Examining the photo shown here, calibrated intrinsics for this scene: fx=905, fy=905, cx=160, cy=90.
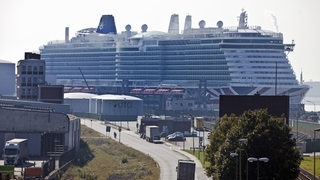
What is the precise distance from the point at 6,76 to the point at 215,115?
44909mm

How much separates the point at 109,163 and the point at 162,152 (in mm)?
14256

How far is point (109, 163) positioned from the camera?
83562 millimetres

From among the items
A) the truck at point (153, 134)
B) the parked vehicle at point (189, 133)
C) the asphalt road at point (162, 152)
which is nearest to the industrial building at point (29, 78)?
the asphalt road at point (162, 152)

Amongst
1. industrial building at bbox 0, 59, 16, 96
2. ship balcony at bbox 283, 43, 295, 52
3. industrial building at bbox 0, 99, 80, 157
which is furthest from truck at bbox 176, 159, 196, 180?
ship balcony at bbox 283, 43, 295, 52

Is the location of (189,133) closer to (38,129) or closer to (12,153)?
(38,129)

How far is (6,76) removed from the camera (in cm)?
18750

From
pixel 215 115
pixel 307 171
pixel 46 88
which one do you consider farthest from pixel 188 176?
pixel 215 115

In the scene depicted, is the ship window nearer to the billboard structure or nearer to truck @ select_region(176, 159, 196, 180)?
truck @ select_region(176, 159, 196, 180)

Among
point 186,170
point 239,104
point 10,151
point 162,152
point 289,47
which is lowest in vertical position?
point 162,152

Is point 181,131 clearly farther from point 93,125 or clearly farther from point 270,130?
point 270,130

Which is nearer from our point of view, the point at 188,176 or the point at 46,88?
the point at 188,176

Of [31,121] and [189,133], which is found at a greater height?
[31,121]

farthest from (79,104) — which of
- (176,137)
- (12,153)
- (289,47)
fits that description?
(12,153)

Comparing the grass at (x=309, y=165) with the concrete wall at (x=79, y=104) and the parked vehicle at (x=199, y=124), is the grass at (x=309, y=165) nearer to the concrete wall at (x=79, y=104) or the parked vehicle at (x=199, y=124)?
the parked vehicle at (x=199, y=124)
